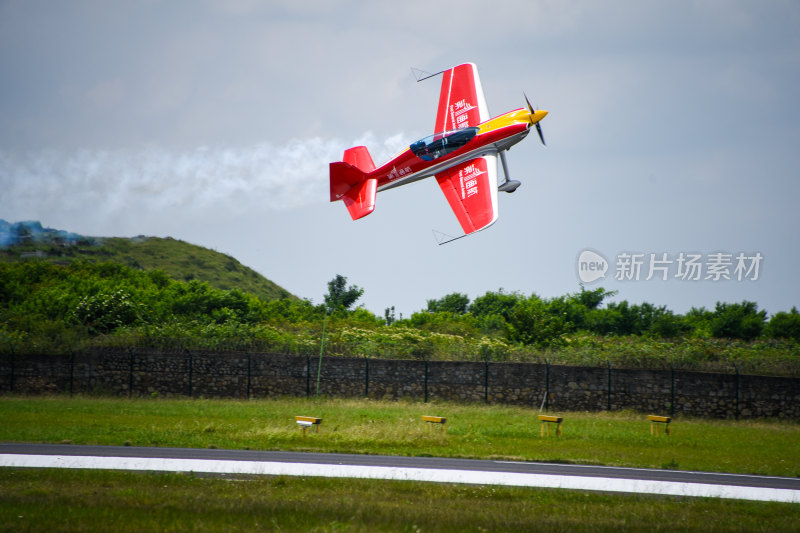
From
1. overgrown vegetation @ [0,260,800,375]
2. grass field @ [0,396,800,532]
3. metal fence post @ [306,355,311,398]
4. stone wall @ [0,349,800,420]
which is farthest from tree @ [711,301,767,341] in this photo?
metal fence post @ [306,355,311,398]

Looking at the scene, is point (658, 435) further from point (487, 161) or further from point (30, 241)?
point (30, 241)

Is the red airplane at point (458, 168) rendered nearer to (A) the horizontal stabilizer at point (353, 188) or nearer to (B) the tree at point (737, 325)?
(A) the horizontal stabilizer at point (353, 188)

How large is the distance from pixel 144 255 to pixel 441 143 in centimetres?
10113

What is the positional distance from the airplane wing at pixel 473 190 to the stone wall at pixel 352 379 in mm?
14214

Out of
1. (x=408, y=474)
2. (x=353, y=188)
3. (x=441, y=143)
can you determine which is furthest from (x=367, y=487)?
(x=353, y=188)

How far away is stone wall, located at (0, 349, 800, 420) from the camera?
3569 centimetres

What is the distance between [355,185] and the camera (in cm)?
2656

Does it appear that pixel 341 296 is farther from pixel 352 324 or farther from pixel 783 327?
pixel 783 327

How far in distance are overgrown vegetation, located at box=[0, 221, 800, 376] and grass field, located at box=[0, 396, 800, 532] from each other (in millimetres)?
9947

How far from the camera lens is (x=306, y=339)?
42.8 meters

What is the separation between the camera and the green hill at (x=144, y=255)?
4099 inches

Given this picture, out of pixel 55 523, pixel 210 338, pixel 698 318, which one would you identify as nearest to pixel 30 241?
pixel 210 338

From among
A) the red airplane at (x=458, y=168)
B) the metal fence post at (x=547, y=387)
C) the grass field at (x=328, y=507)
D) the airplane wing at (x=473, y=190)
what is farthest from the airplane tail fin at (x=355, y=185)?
the metal fence post at (x=547, y=387)

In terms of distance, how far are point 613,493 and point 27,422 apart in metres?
19.7
